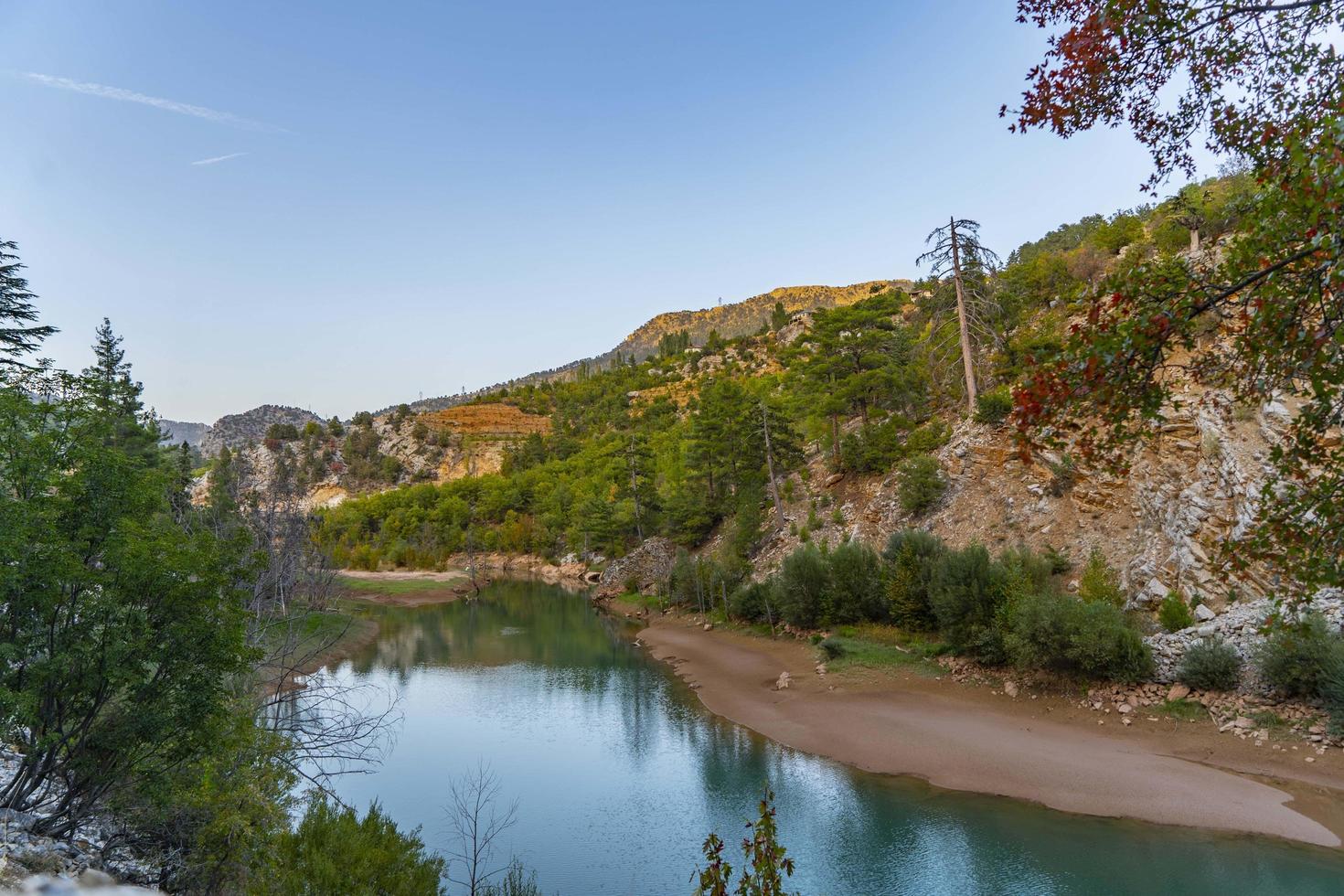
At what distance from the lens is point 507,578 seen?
2442 inches

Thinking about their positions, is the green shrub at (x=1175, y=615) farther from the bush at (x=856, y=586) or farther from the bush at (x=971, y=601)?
the bush at (x=856, y=586)

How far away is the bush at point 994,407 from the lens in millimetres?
26234

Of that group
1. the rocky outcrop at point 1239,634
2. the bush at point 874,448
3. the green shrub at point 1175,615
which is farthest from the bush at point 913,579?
the bush at point 874,448

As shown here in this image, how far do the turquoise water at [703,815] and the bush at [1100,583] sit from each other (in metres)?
8.12

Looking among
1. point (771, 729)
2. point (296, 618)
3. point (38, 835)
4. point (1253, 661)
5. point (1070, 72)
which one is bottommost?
point (771, 729)

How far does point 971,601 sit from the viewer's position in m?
20.7

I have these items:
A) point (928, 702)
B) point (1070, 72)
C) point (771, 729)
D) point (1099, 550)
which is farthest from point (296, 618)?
point (1099, 550)

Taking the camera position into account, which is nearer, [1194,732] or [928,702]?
[1194,732]

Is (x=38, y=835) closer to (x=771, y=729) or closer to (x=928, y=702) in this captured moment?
(x=771, y=729)

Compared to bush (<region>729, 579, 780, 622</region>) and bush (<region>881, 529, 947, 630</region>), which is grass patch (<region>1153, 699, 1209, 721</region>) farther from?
bush (<region>729, 579, 780, 622</region>)

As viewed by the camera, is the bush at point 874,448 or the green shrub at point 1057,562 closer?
the green shrub at point 1057,562

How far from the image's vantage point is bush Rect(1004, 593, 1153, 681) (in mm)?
16688

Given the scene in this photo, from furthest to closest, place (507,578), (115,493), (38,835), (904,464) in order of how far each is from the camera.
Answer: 1. (507,578)
2. (904,464)
3. (115,493)
4. (38,835)

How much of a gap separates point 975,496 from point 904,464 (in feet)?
12.2
